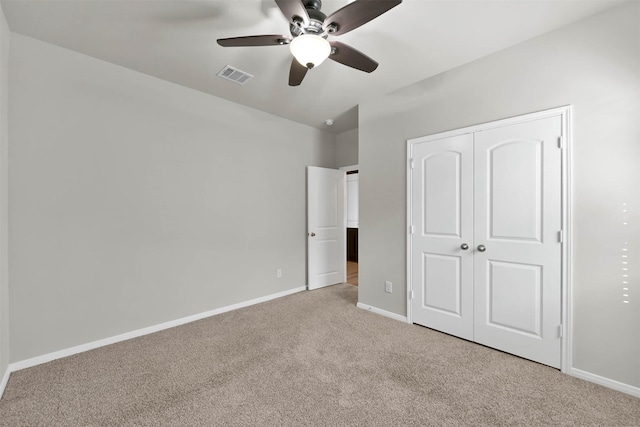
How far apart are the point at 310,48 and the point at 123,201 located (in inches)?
90.3

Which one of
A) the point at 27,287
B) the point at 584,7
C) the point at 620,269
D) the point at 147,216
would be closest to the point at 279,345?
the point at 147,216

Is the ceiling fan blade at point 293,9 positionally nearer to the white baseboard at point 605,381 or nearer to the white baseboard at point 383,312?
the white baseboard at point 383,312

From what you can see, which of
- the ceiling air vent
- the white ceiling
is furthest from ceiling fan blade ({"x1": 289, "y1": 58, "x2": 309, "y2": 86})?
the ceiling air vent

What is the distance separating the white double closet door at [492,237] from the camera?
2189 mm

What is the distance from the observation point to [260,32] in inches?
84.9

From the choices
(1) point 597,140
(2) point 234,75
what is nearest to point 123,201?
(2) point 234,75

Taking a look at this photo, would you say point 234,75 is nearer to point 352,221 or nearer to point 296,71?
point 296,71

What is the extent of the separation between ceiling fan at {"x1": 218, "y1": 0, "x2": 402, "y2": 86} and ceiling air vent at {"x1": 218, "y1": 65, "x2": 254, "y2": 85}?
3.46 ft

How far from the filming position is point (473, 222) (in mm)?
2590

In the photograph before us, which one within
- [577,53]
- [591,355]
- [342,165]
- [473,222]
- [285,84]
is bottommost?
[591,355]

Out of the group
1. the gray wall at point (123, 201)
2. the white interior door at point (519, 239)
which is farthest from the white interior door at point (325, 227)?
the white interior door at point (519, 239)

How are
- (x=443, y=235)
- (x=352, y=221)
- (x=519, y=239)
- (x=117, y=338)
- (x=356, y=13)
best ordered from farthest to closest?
1. (x=352, y=221)
2. (x=443, y=235)
3. (x=117, y=338)
4. (x=519, y=239)
5. (x=356, y=13)

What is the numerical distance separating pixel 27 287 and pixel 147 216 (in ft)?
3.34

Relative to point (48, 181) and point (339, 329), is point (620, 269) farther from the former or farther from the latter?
point (48, 181)
